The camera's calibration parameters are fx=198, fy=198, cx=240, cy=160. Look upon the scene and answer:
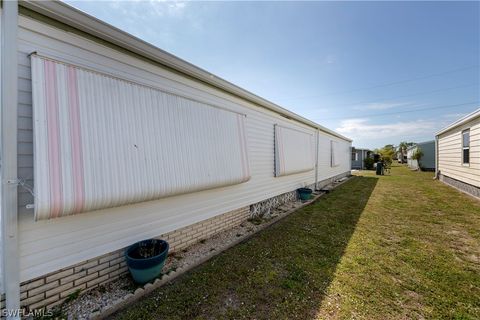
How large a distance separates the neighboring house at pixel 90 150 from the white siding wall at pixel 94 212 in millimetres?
10

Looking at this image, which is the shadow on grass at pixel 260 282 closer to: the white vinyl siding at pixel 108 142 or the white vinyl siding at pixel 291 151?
the white vinyl siding at pixel 108 142

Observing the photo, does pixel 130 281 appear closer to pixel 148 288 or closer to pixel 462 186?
pixel 148 288

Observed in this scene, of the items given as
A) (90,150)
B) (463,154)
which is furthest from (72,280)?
(463,154)

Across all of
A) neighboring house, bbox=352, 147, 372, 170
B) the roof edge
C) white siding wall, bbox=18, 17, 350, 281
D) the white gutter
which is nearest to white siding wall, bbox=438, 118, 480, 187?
the roof edge

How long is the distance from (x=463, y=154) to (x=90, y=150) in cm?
1258

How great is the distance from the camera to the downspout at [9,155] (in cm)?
163

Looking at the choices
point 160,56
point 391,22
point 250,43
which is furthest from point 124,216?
point 391,22

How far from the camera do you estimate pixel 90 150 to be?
82.0 inches

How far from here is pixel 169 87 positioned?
3107 millimetres

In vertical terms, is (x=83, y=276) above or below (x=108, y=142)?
below

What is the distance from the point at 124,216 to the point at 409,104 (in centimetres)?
3011

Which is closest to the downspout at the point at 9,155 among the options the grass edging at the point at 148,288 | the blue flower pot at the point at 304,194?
the grass edging at the point at 148,288

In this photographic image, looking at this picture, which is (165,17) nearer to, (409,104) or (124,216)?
(124,216)

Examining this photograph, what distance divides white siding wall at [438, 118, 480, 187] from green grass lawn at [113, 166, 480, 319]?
3.80 m
